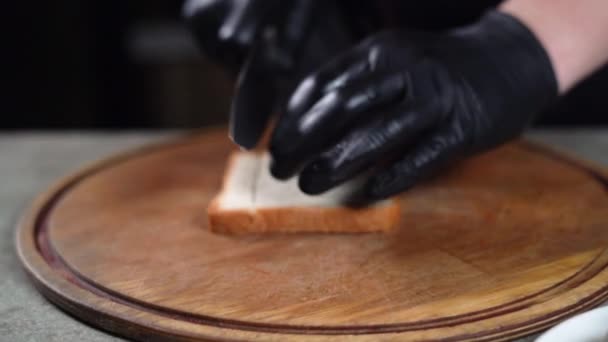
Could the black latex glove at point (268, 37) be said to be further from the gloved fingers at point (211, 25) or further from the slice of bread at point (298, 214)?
the slice of bread at point (298, 214)

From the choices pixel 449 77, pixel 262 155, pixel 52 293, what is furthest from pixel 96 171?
pixel 449 77

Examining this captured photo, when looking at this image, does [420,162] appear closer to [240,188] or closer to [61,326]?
[240,188]

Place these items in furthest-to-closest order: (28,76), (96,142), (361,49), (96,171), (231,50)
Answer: (28,76), (96,142), (96,171), (231,50), (361,49)

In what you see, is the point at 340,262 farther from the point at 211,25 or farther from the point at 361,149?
the point at 211,25

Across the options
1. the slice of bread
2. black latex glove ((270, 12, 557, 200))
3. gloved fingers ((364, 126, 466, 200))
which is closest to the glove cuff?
black latex glove ((270, 12, 557, 200))

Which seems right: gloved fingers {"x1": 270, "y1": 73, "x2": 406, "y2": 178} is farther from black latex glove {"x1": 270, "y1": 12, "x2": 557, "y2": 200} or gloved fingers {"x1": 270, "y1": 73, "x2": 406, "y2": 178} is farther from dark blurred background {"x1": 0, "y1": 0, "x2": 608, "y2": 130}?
dark blurred background {"x1": 0, "y1": 0, "x2": 608, "y2": 130}

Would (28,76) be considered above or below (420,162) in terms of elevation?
below

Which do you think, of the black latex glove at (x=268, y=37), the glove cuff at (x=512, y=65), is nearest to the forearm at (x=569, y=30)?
the glove cuff at (x=512, y=65)
